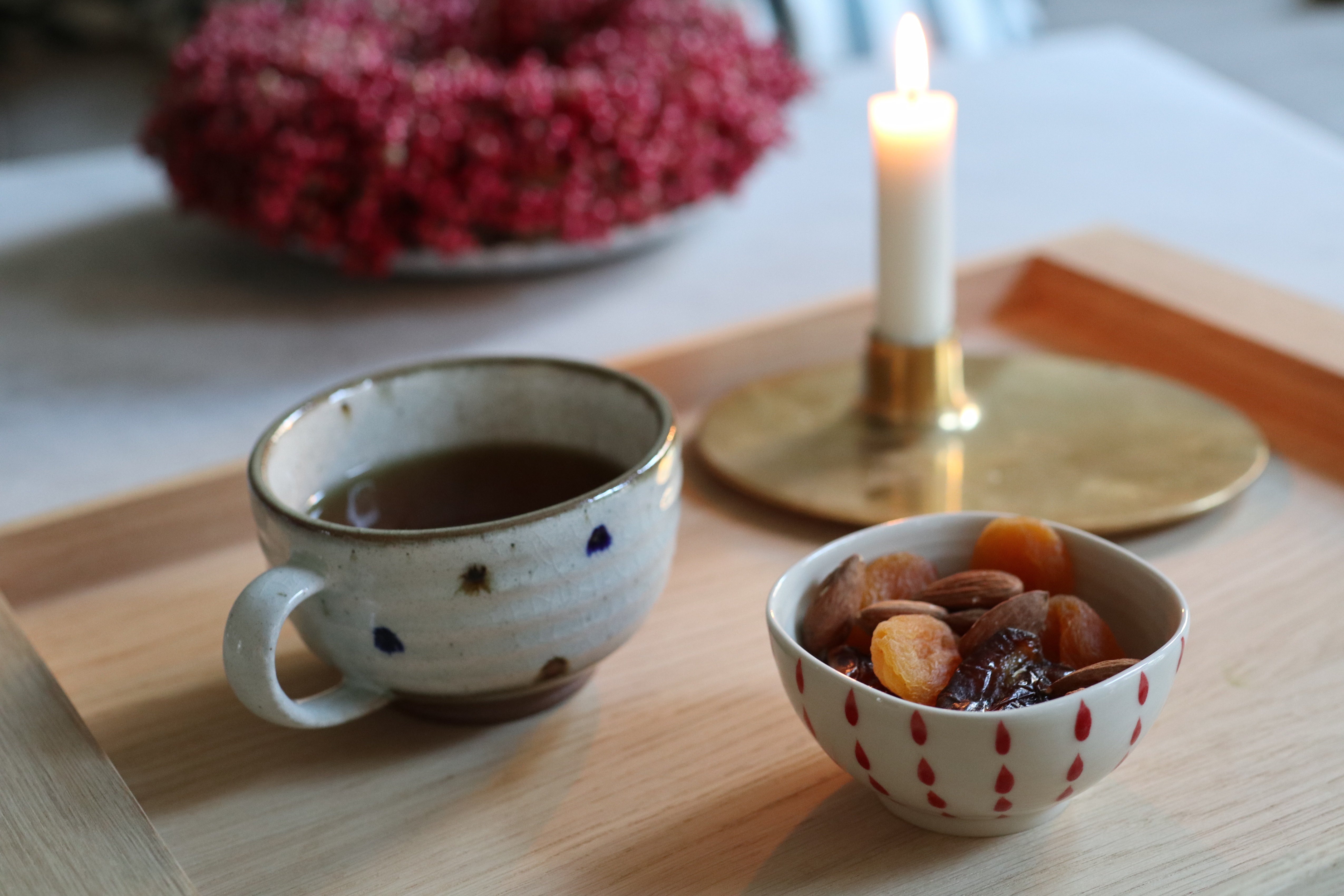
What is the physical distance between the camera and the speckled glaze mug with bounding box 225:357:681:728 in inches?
14.5

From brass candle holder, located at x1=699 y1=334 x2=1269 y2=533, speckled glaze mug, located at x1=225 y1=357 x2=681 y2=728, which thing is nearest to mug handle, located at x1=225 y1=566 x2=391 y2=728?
speckled glaze mug, located at x1=225 y1=357 x2=681 y2=728

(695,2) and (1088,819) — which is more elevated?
(695,2)

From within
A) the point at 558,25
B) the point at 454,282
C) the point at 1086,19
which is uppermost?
the point at 558,25

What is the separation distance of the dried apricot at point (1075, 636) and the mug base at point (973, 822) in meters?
0.04

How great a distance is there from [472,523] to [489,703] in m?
0.07

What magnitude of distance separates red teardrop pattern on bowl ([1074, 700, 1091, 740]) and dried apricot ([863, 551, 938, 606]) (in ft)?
0.28

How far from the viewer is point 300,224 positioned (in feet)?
2.73

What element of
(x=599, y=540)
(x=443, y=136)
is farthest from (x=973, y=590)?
(x=443, y=136)

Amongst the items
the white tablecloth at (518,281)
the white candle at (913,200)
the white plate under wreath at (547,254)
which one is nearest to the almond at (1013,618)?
the white candle at (913,200)

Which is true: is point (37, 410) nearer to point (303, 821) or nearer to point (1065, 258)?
point (303, 821)

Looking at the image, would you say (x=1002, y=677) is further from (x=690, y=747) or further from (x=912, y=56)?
(x=912, y=56)

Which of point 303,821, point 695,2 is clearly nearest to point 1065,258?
point 695,2

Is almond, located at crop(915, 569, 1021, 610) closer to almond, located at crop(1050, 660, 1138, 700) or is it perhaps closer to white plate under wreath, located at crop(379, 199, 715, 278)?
almond, located at crop(1050, 660, 1138, 700)

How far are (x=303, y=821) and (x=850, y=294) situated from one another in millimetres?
455
